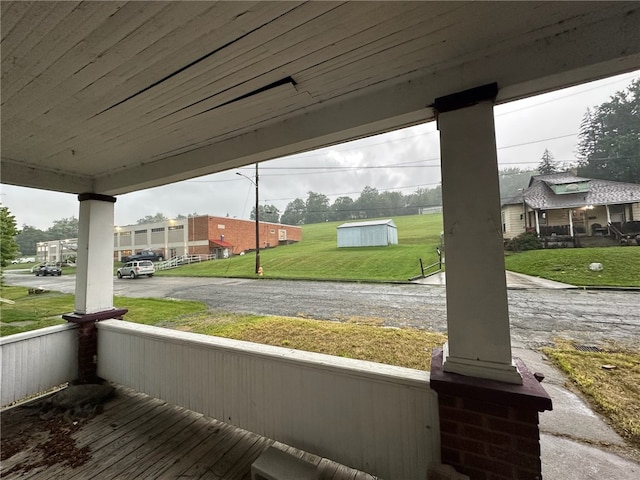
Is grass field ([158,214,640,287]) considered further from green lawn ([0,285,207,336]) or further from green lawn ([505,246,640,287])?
green lawn ([0,285,207,336])

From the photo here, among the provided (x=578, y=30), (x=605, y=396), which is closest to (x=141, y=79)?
(x=578, y=30)

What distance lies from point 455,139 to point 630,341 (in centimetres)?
432

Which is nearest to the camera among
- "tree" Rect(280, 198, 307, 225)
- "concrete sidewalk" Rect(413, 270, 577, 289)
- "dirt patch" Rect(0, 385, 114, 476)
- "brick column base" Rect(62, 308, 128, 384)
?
"dirt patch" Rect(0, 385, 114, 476)

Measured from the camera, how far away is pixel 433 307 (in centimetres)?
539

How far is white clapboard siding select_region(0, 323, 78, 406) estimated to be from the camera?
8.69ft

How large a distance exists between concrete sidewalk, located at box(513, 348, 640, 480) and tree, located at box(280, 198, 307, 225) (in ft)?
76.2

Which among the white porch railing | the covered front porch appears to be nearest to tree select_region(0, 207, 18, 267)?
the covered front porch

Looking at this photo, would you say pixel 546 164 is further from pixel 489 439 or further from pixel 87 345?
pixel 87 345

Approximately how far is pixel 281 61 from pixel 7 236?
6846 mm

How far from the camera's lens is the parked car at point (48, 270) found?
16.4 metres

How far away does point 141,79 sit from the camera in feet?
4.59

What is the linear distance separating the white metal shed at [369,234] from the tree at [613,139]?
33.6 feet

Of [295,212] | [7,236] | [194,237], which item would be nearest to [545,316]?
[7,236]

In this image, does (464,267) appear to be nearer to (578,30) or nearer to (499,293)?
(499,293)
